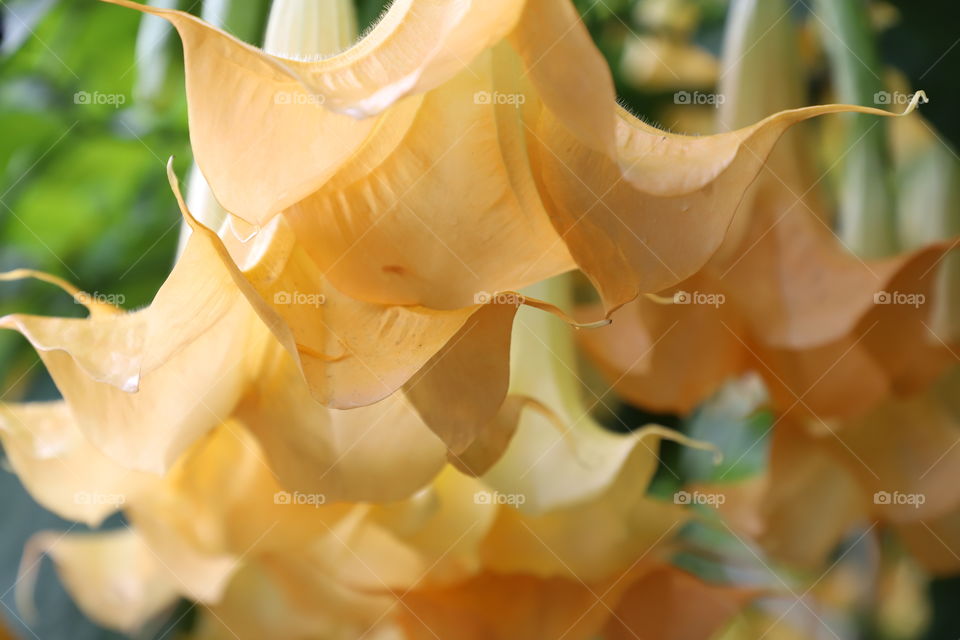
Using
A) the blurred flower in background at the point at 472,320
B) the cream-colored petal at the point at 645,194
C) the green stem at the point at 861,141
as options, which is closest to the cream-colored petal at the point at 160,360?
the blurred flower in background at the point at 472,320

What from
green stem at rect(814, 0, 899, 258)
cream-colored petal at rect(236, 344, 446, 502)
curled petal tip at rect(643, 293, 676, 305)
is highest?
green stem at rect(814, 0, 899, 258)

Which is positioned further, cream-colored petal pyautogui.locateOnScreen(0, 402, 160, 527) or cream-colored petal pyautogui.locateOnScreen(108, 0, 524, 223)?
cream-colored petal pyautogui.locateOnScreen(0, 402, 160, 527)

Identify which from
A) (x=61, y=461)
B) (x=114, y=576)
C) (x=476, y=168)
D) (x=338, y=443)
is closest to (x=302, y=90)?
(x=476, y=168)

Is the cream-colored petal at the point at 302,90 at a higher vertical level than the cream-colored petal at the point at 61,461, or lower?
higher

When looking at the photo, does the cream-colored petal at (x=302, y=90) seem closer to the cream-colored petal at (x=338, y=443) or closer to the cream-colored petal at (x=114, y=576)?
the cream-colored petal at (x=338, y=443)

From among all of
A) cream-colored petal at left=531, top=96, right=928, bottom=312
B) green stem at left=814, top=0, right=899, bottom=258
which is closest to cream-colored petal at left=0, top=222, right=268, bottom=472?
cream-colored petal at left=531, top=96, right=928, bottom=312

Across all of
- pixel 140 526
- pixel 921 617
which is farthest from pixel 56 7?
pixel 921 617

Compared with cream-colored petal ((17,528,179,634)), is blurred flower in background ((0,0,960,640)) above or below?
above

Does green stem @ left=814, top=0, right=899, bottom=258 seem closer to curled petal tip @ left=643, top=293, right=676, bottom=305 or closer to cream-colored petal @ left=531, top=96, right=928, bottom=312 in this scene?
curled petal tip @ left=643, top=293, right=676, bottom=305
